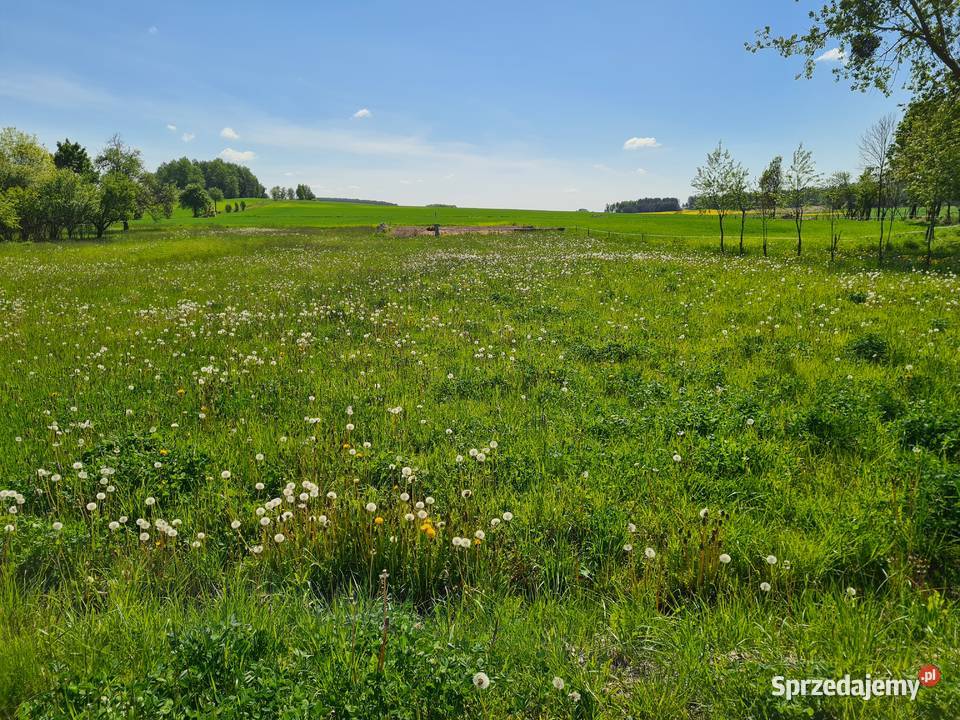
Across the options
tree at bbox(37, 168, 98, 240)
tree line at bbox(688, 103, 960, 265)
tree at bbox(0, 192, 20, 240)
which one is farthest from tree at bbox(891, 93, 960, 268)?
tree at bbox(37, 168, 98, 240)

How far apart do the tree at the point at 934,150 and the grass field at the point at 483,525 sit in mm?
20224

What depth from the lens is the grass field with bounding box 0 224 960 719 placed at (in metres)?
2.64

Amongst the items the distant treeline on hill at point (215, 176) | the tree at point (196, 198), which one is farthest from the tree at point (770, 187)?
the distant treeline on hill at point (215, 176)

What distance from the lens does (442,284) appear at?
1802 centimetres

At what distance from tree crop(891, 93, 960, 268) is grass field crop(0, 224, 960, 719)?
2022 cm

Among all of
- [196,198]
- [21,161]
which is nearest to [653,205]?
[196,198]

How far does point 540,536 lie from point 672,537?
1.09 meters

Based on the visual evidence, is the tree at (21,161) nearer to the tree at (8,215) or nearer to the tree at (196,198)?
the tree at (8,215)

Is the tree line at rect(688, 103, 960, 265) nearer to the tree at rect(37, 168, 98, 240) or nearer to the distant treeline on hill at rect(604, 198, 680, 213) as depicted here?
the tree at rect(37, 168, 98, 240)

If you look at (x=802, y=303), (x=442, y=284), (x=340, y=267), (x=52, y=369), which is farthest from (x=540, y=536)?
(x=340, y=267)

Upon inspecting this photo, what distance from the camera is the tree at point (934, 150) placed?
21.9 m

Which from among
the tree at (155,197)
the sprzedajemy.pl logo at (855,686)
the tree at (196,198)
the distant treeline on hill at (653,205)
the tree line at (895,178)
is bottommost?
the sprzedajemy.pl logo at (855,686)

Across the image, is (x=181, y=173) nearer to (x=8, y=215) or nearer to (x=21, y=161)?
(x=21, y=161)

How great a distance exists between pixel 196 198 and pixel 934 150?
12419cm
